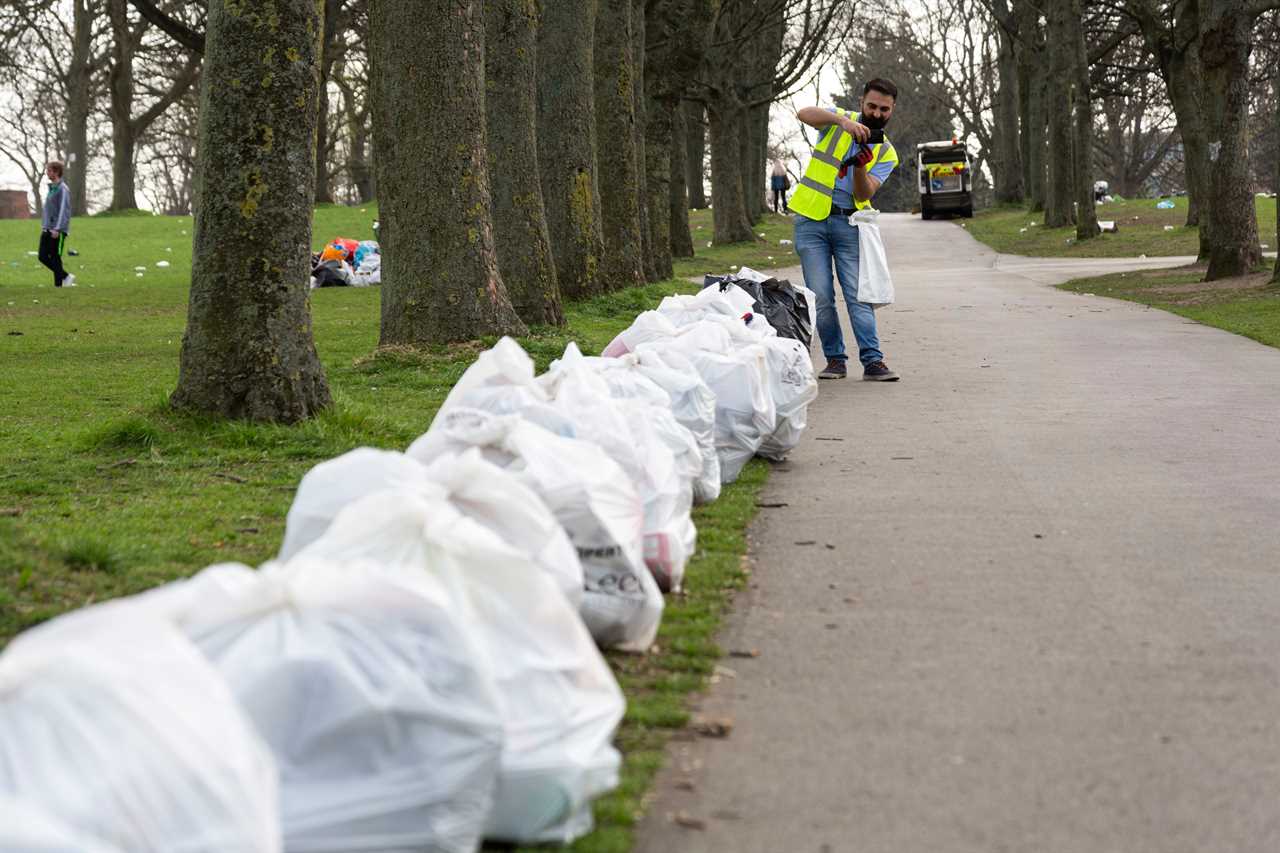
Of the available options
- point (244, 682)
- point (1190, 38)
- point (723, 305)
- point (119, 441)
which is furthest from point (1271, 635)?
point (1190, 38)

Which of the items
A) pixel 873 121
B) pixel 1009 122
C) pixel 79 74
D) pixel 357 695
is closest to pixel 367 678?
pixel 357 695

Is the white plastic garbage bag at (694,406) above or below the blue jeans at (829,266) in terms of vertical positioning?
below

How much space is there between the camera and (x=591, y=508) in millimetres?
4258

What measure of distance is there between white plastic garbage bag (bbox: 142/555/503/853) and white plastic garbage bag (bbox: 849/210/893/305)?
335 inches

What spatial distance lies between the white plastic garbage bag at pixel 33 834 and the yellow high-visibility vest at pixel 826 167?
9.33m

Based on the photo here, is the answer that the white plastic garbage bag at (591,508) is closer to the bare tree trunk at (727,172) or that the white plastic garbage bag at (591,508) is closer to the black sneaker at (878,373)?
the black sneaker at (878,373)

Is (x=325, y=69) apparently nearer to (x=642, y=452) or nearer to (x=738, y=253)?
(x=738, y=253)

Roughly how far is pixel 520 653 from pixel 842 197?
842 centimetres

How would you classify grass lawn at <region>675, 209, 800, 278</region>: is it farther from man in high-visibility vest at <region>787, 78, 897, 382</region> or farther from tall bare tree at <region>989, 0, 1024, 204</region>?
tall bare tree at <region>989, 0, 1024, 204</region>

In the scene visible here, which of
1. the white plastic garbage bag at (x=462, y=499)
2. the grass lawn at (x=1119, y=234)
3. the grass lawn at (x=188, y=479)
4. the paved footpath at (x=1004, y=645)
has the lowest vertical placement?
the paved footpath at (x=1004, y=645)

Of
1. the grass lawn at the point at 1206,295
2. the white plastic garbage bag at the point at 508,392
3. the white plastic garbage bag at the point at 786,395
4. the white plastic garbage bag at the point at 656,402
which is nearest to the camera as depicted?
the white plastic garbage bag at the point at 508,392

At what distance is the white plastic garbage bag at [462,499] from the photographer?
3715mm

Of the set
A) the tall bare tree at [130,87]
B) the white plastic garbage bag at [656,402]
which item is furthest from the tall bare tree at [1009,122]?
the white plastic garbage bag at [656,402]

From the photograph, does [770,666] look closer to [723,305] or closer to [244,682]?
[244,682]
